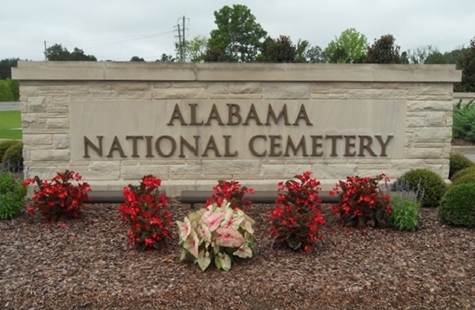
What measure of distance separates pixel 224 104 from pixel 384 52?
17.9 metres

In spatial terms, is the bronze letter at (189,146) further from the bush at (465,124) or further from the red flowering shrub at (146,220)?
the bush at (465,124)

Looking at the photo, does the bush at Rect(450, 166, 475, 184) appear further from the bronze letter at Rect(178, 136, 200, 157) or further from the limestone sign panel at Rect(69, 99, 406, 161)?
the bronze letter at Rect(178, 136, 200, 157)

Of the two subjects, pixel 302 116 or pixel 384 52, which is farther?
pixel 384 52

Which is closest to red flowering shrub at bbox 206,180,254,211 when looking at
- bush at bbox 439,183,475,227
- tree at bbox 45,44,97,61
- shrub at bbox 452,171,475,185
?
bush at bbox 439,183,475,227

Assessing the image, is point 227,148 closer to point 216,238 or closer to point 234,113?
point 234,113

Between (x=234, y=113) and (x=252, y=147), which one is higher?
(x=234, y=113)

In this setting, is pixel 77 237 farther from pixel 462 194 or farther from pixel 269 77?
pixel 462 194

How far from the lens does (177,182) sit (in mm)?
7336

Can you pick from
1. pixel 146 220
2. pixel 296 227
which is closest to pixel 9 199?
pixel 146 220

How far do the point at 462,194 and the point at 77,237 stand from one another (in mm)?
4457

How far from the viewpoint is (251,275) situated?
166 inches

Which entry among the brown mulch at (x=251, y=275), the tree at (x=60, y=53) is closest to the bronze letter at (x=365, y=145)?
the brown mulch at (x=251, y=275)

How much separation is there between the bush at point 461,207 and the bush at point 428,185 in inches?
40.4

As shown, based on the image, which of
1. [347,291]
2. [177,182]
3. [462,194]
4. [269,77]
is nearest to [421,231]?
[462,194]
